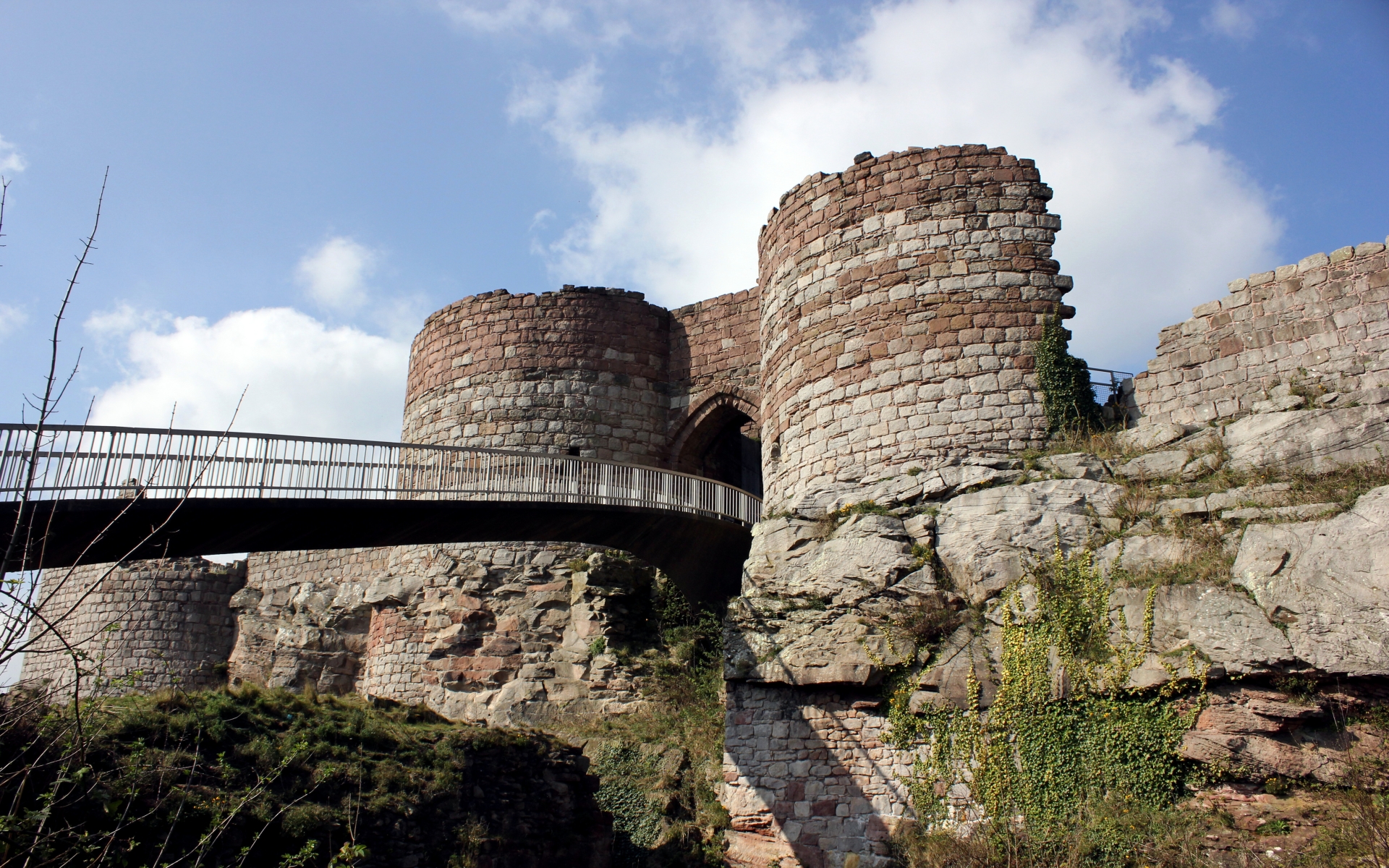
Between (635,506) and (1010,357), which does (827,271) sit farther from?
(635,506)

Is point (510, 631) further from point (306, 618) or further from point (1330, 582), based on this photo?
point (1330, 582)

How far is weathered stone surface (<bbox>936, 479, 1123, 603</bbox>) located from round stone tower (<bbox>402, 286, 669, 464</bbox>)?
22.6ft

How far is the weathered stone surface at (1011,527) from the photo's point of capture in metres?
9.95

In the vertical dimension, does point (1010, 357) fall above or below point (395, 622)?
above

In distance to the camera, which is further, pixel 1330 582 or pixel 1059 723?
pixel 1059 723

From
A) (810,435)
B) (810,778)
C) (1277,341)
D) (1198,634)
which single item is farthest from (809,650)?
(1277,341)

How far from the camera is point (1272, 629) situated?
26.8ft

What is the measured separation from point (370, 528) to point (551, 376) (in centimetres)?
617

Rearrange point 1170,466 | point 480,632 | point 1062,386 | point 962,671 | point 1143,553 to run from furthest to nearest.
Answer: point 480,632, point 1062,386, point 1170,466, point 962,671, point 1143,553

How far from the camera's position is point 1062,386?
11.2 m

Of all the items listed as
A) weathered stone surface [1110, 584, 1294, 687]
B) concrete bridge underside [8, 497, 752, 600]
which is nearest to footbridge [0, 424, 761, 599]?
concrete bridge underside [8, 497, 752, 600]

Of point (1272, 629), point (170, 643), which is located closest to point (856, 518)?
point (1272, 629)

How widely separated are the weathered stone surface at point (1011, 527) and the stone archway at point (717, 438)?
5952mm

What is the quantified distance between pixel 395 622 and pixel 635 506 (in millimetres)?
5444
